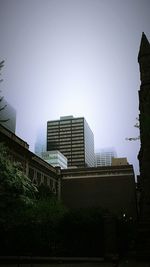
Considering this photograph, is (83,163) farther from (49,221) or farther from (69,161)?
(49,221)

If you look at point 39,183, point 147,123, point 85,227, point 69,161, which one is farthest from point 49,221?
point 69,161

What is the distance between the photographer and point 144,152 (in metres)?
27.4

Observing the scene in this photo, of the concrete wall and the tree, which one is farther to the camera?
the concrete wall

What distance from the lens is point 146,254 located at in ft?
64.0

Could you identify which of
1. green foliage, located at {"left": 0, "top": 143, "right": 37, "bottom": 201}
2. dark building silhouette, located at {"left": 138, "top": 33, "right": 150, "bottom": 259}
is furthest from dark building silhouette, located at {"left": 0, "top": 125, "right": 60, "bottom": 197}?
green foliage, located at {"left": 0, "top": 143, "right": 37, "bottom": 201}

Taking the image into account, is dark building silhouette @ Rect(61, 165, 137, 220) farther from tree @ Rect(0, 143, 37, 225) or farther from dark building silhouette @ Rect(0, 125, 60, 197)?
tree @ Rect(0, 143, 37, 225)

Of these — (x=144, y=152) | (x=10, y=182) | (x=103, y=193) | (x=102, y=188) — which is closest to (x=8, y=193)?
(x=10, y=182)

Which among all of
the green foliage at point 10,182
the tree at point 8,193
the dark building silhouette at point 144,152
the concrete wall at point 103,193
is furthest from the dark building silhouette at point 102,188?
the tree at point 8,193

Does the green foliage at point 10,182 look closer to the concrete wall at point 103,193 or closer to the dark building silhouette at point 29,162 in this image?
the dark building silhouette at point 29,162

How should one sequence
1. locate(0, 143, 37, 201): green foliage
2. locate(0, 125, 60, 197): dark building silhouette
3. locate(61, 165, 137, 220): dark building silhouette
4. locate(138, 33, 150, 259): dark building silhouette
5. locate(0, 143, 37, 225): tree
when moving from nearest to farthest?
locate(0, 143, 37, 225): tree, locate(0, 143, 37, 201): green foliage, locate(138, 33, 150, 259): dark building silhouette, locate(0, 125, 60, 197): dark building silhouette, locate(61, 165, 137, 220): dark building silhouette

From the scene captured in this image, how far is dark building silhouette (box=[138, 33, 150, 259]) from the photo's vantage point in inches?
780

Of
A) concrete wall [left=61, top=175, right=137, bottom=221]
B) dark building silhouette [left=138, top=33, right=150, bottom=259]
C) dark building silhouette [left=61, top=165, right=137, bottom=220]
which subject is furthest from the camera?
dark building silhouette [left=61, top=165, right=137, bottom=220]

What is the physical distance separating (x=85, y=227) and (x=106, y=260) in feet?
7.97

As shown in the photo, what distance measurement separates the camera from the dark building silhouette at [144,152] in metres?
19.8
